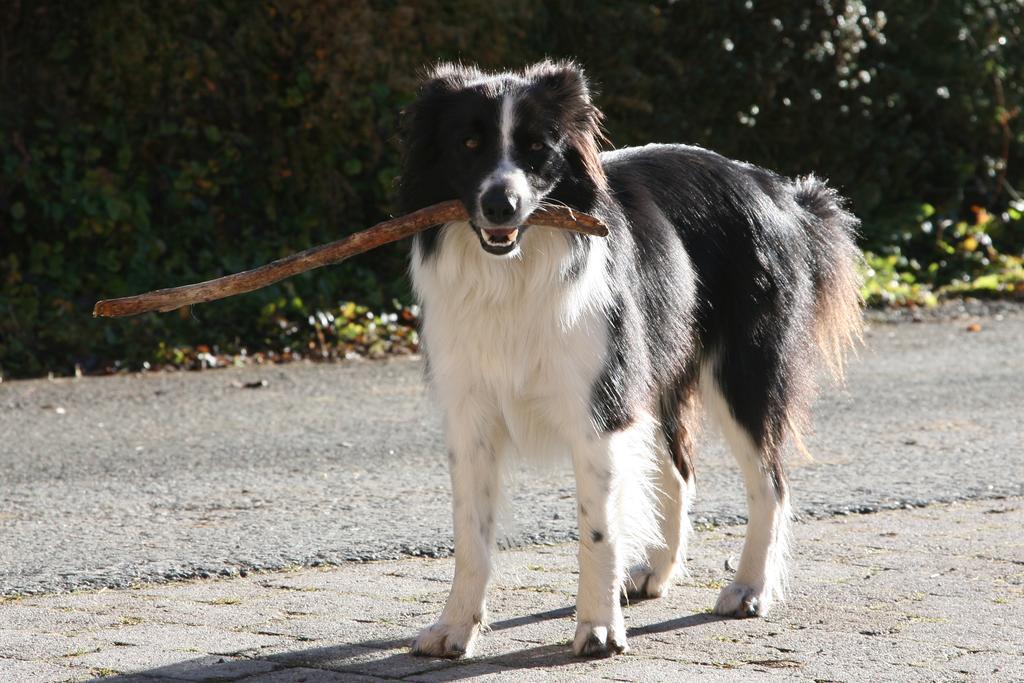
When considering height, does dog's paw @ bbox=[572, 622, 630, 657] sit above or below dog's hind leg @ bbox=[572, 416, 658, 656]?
below

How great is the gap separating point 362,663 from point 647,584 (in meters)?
1.27

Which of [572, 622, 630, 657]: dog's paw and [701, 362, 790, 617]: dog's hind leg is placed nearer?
[572, 622, 630, 657]: dog's paw

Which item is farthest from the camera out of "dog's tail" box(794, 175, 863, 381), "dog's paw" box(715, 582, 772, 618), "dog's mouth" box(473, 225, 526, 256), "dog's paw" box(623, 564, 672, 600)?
"dog's tail" box(794, 175, 863, 381)

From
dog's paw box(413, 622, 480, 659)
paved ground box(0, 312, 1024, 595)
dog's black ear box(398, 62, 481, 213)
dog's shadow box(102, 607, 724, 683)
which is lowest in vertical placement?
dog's shadow box(102, 607, 724, 683)

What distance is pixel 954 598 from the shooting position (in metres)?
4.60

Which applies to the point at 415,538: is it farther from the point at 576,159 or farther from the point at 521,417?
the point at 576,159

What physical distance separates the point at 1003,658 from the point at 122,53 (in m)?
9.29

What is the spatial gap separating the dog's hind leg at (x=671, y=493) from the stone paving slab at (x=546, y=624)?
9 centimetres

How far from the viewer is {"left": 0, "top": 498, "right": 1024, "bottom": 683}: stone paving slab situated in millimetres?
3961

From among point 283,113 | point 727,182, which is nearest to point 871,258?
point 283,113

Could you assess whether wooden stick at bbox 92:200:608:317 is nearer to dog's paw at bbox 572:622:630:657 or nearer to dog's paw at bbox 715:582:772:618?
dog's paw at bbox 572:622:630:657

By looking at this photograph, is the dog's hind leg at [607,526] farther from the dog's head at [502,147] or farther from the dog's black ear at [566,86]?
the dog's black ear at [566,86]

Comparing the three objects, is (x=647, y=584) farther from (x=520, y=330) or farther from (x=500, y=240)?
(x=500, y=240)

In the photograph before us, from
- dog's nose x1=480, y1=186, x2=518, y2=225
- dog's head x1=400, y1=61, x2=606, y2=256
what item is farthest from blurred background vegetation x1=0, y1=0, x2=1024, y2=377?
dog's nose x1=480, y1=186, x2=518, y2=225
